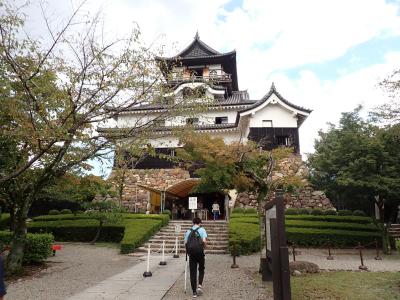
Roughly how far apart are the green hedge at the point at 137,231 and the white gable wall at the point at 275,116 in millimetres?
11741

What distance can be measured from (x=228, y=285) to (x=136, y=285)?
235 cm

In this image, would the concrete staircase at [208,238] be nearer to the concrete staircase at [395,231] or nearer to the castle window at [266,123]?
the castle window at [266,123]

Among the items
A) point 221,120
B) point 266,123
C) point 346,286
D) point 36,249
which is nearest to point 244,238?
point 346,286

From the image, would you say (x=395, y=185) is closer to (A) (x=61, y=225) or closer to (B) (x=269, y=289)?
(B) (x=269, y=289)

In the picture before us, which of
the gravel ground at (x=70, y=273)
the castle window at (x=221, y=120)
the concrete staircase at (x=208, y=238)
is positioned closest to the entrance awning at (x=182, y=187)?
the concrete staircase at (x=208, y=238)

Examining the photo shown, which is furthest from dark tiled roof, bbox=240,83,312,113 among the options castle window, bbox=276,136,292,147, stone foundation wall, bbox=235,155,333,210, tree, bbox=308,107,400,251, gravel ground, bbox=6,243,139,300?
gravel ground, bbox=6,243,139,300

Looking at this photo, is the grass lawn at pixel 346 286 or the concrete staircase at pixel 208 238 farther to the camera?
the concrete staircase at pixel 208 238

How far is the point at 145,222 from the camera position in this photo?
19266 millimetres

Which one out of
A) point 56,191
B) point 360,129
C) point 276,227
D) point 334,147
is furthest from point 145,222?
point 276,227

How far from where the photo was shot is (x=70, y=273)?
11000mm

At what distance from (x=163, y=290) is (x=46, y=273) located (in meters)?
5.04

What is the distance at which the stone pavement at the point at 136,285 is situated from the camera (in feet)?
24.9

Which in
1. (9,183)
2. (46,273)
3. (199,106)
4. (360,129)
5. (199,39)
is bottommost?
(46,273)

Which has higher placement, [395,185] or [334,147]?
[334,147]
